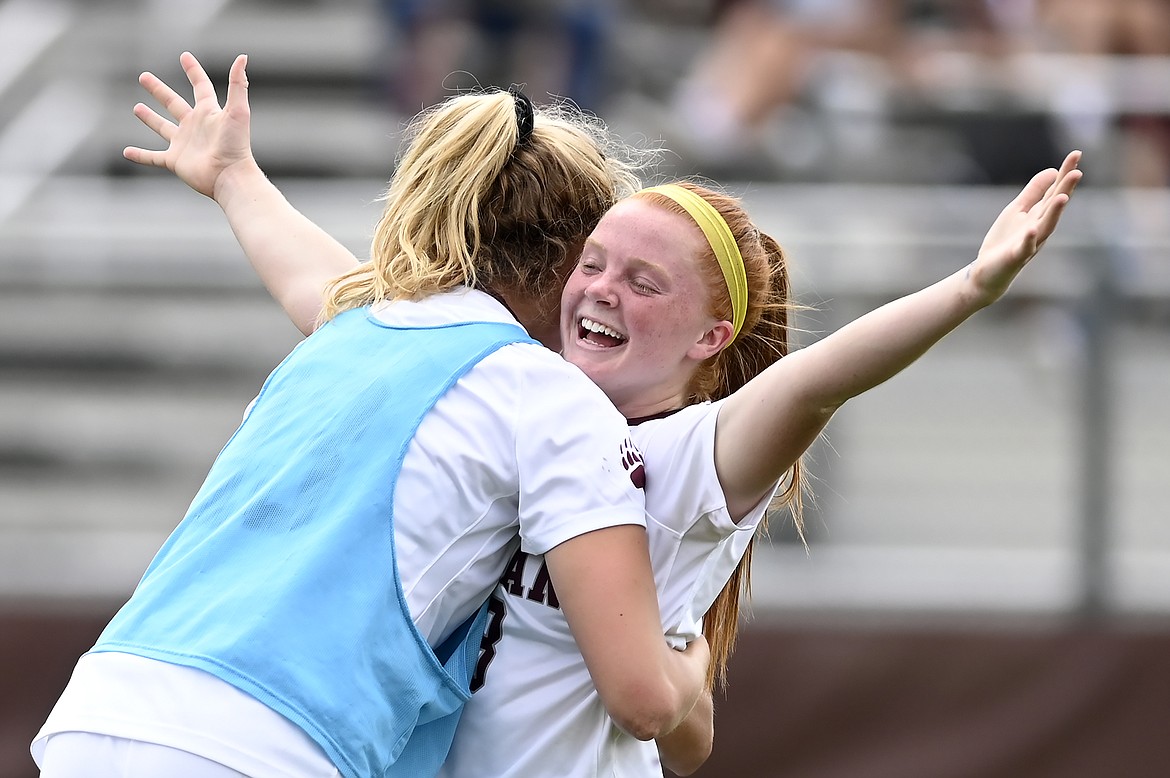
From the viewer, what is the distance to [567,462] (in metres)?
2.01

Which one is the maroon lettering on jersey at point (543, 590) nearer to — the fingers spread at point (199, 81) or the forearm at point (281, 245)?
the forearm at point (281, 245)

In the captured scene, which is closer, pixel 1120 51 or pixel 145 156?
pixel 145 156

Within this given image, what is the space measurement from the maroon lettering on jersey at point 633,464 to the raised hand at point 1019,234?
0.52m

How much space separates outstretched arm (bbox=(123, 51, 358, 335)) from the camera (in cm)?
257

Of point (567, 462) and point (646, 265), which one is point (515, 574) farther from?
point (646, 265)

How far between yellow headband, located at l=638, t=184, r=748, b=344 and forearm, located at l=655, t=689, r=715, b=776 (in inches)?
23.7

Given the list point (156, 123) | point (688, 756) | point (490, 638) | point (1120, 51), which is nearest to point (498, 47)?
point (1120, 51)

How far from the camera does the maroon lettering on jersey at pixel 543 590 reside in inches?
84.0

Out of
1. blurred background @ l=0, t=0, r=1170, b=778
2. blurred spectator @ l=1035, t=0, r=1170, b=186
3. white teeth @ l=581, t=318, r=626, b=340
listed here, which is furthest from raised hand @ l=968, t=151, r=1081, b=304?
blurred spectator @ l=1035, t=0, r=1170, b=186

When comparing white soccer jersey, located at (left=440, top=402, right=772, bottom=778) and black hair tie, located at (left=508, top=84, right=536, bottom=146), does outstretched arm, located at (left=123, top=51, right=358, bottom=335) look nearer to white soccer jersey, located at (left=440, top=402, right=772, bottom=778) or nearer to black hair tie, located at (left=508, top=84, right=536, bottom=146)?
black hair tie, located at (left=508, top=84, right=536, bottom=146)

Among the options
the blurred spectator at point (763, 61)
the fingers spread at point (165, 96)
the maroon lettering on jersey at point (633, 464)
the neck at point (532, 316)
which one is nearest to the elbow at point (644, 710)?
the maroon lettering on jersey at point (633, 464)

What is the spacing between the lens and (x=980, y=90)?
6.39 metres

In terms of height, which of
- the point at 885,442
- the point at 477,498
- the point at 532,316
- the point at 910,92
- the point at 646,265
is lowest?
the point at 885,442

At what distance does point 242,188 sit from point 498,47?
468 cm
